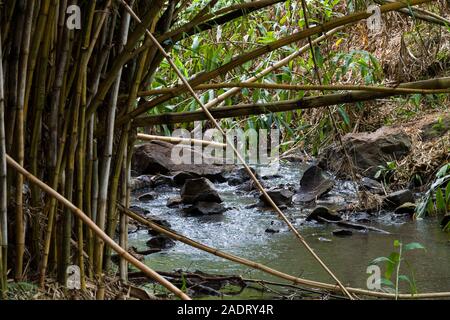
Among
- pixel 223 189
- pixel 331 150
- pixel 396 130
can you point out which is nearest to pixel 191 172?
Result: pixel 223 189

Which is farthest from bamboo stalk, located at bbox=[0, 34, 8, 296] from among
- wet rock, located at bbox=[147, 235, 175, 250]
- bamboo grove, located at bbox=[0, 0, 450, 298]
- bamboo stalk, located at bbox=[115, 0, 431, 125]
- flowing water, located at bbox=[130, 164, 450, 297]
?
wet rock, located at bbox=[147, 235, 175, 250]

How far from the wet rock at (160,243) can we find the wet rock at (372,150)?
212 centimetres

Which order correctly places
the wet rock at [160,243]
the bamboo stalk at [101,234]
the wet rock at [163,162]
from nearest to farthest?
1. the bamboo stalk at [101,234]
2. the wet rock at [160,243]
3. the wet rock at [163,162]

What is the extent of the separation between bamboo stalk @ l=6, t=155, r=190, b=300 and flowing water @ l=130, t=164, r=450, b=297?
3.68ft

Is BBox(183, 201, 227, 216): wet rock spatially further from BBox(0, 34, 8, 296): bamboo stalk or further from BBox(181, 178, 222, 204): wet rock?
BBox(0, 34, 8, 296): bamboo stalk

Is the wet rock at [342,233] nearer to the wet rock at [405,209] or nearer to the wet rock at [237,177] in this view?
the wet rock at [405,209]

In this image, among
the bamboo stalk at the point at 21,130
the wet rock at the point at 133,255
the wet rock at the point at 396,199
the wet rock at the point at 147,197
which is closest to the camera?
the bamboo stalk at the point at 21,130

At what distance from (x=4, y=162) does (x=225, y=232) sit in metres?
2.26

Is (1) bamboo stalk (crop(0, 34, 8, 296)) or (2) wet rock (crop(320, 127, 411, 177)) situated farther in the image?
(2) wet rock (crop(320, 127, 411, 177))

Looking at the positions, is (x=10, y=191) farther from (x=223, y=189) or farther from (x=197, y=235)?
(x=223, y=189)

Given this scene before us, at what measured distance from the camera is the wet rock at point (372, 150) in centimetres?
537

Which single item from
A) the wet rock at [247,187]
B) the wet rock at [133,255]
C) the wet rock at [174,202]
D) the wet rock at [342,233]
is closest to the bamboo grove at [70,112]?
the wet rock at [133,255]

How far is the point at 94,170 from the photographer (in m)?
2.13

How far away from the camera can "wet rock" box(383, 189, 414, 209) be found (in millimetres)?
4352
